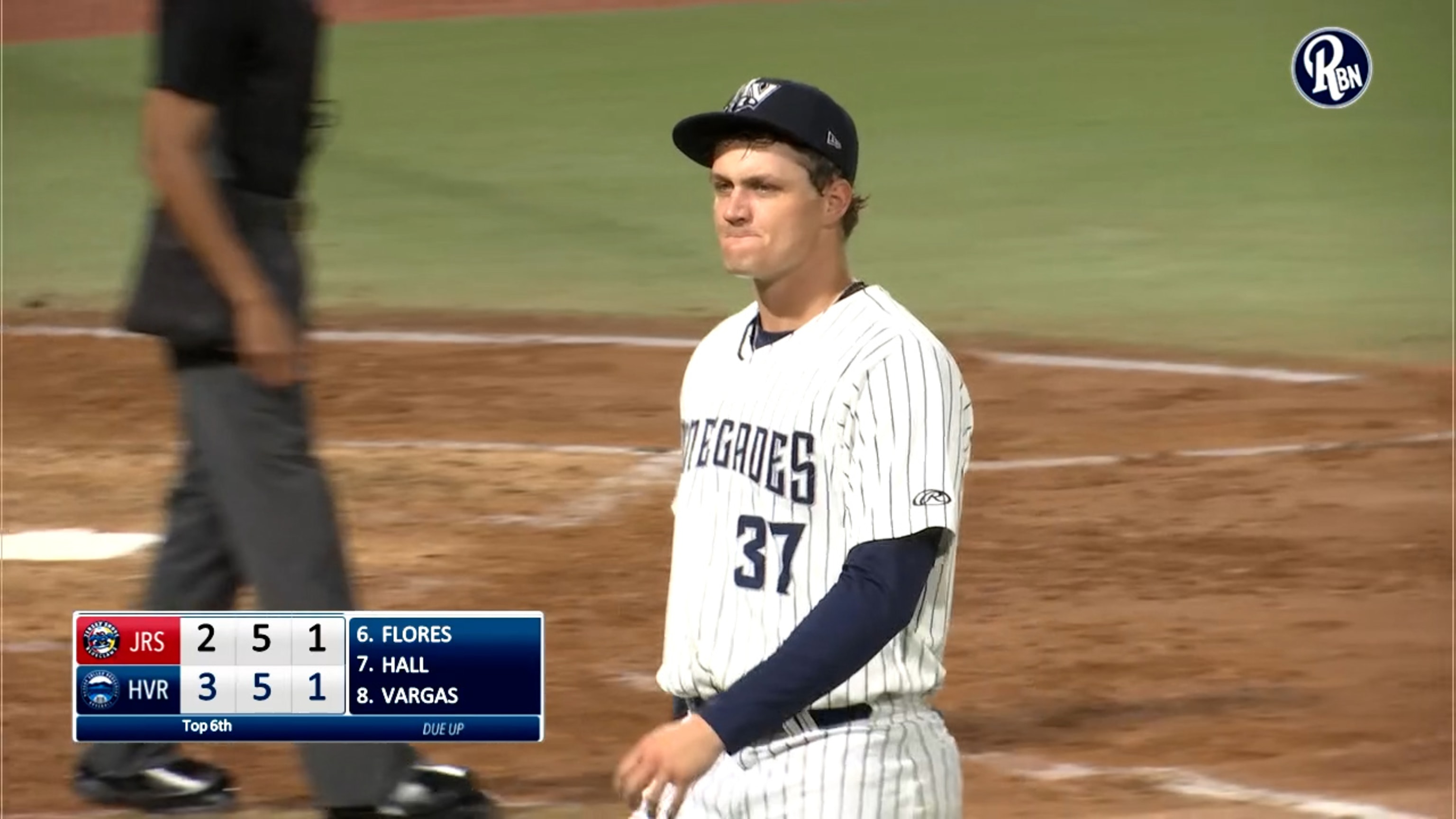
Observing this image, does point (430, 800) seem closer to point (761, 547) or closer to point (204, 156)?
point (204, 156)

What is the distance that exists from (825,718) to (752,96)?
57 centimetres

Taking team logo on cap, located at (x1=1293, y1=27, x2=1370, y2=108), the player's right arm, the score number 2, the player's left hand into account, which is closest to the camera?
the player's left hand

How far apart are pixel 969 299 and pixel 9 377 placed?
2.97 metres

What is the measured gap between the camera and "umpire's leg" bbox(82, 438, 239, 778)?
3.68 meters

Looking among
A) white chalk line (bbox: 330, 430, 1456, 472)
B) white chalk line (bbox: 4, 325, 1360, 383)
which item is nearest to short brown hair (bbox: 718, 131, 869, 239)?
white chalk line (bbox: 330, 430, 1456, 472)

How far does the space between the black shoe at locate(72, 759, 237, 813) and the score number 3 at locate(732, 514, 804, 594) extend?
5.88ft

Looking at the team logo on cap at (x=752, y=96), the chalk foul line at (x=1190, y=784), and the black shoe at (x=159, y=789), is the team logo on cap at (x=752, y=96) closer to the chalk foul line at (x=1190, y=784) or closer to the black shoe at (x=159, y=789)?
the black shoe at (x=159, y=789)

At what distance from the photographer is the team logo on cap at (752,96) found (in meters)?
2.28

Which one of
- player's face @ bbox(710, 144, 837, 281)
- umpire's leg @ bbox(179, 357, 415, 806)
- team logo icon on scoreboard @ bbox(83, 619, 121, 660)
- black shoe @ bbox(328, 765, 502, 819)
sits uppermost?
player's face @ bbox(710, 144, 837, 281)

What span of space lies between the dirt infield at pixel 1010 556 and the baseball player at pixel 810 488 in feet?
5.96
